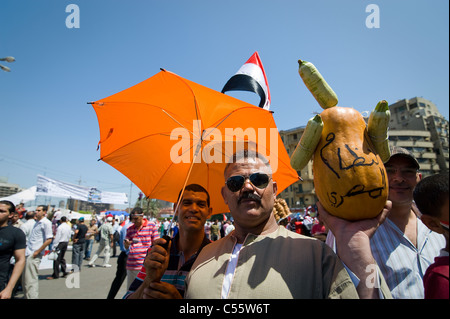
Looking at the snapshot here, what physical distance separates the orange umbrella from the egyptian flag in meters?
0.27

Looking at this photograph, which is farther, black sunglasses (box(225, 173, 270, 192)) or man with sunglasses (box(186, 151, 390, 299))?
black sunglasses (box(225, 173, 270, 192))

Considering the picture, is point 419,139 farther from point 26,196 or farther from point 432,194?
point 26,196

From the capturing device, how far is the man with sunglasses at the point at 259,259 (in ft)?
4.37

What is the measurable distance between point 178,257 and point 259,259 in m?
1.21

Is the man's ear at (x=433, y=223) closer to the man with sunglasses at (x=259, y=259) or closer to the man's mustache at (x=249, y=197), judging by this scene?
the man with sunglasses at (x=259, y=259)

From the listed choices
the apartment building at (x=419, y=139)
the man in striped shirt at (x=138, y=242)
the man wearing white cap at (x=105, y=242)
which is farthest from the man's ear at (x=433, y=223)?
the apartment building at (x=419, y=139)

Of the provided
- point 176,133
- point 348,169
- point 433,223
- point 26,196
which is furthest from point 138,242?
point 26,196

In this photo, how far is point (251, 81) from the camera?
2854 millimetres

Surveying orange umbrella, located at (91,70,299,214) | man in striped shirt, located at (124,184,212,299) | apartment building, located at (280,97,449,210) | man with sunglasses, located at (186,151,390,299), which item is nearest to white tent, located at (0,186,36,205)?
orange umbrella, located at (91,70,299,214)

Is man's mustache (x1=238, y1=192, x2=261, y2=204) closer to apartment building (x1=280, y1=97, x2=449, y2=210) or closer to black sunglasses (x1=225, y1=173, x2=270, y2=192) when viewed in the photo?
black sunglasses (x1=225, y1=173, x2=270, y2=192)

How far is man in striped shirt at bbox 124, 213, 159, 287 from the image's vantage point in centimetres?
478

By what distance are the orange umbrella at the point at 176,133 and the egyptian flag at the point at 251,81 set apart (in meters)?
0.27
